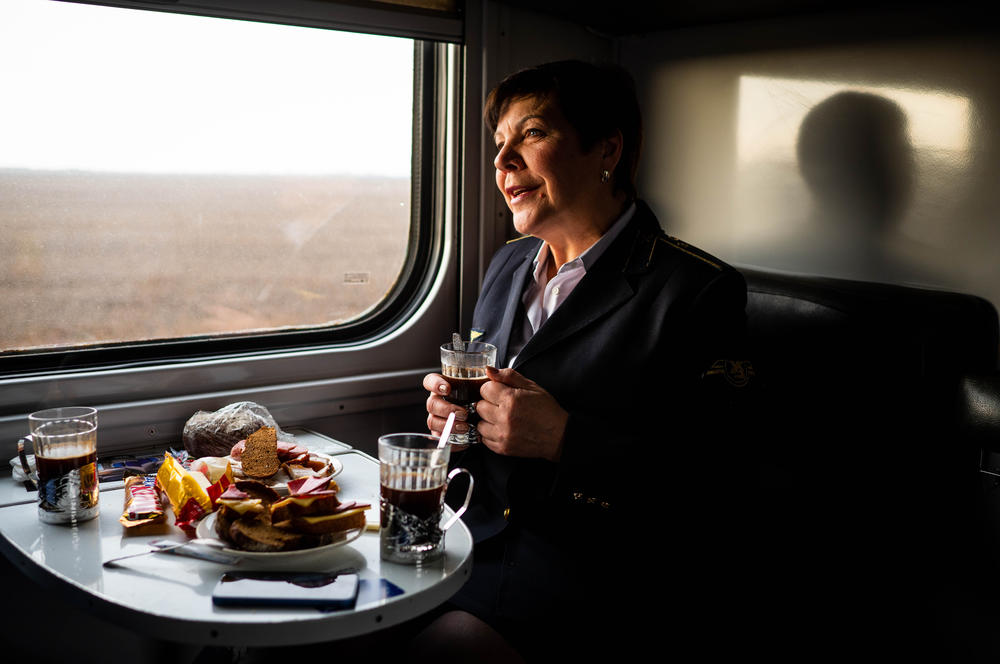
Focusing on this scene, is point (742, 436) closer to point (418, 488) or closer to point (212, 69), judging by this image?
point (418, 488)

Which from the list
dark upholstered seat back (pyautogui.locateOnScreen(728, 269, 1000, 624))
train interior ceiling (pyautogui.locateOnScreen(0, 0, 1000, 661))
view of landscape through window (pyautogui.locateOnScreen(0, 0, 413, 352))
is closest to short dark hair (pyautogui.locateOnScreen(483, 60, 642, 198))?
train interior ceiling (pyautogui.locateOnScreen(0, 0, 1000, 661))

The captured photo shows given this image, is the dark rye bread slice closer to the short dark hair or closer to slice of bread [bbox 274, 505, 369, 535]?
slice of bread [bbox 274, 505, 369, 535]

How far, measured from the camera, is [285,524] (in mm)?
1326

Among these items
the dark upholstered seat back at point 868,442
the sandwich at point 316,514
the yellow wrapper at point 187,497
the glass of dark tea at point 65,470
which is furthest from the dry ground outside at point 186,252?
the dark upholstered seat back at point 868,442

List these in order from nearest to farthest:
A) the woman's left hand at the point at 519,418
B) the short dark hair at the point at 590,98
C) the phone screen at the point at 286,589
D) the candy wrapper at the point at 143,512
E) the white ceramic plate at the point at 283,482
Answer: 1. the phone screen at the point at 286,589
2. the candy wrapper at the point at 143,512
3. the white ceramic plate at the point at 283,482
4. the woman's left hand at the point at 519,418
5. the short dark hair at the point at 590,98

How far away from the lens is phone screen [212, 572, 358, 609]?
1.17m

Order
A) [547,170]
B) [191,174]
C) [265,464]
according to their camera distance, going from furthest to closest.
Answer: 1. [191,174]
2. [547,170]
3. [265,464]

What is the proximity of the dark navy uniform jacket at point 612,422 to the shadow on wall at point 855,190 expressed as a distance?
567mm

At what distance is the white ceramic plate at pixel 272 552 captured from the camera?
4.20 feet

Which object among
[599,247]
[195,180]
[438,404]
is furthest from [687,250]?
[195,180]

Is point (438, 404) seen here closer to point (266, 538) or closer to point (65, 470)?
point (266, 538)

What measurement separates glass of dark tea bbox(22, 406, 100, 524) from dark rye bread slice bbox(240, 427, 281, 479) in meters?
0.28

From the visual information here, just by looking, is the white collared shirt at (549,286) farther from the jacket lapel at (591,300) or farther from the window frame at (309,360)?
the window frame at (309,360)

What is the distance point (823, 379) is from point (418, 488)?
1.01m
